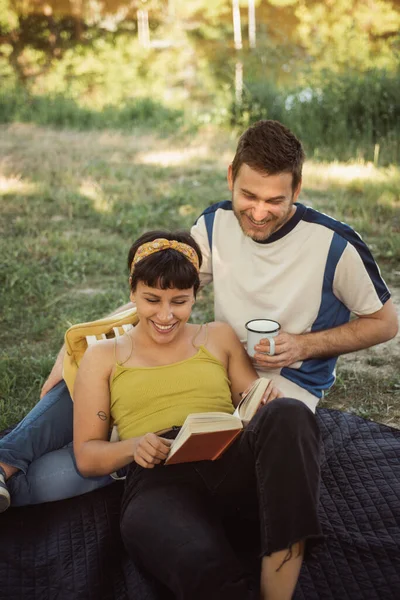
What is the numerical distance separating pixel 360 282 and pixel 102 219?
4.51m

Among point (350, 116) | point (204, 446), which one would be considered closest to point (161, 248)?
point (204, 446)

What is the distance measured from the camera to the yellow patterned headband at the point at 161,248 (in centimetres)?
258

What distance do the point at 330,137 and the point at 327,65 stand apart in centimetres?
190

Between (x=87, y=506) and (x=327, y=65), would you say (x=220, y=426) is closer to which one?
(x=87, y=506)

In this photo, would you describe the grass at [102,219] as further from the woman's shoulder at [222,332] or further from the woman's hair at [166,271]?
the woman's hair at [166,271]

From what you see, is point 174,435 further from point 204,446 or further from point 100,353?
point 100,353

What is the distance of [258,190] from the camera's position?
2795 millimetres

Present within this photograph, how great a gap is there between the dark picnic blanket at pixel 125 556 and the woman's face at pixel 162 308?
2.53ft

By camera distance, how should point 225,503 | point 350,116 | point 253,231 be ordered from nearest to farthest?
1. point 225,503
2. point 253,231
3. point 350,116

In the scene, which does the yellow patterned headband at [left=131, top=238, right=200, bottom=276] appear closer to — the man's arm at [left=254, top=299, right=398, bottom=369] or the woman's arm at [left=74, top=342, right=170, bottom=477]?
the woman's arm at [left=74, top=342, right=170, bottom=477]

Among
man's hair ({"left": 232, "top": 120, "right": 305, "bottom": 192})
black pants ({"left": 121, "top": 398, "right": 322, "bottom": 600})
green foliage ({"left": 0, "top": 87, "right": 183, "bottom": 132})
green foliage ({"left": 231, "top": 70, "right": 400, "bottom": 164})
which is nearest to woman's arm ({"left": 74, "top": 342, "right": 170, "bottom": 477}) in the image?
black pants ({"left": 121, "top": 398, "right": 322, "bottom": 600})

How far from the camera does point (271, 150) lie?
273cm

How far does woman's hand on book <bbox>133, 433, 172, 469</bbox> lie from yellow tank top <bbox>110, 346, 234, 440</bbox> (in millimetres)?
224

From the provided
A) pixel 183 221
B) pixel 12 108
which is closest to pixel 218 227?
pixel 183 221
